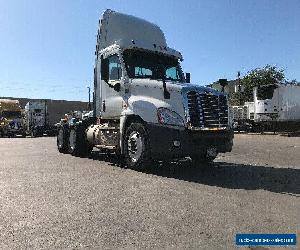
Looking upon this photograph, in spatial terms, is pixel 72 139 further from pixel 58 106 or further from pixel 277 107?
pixel 58 106

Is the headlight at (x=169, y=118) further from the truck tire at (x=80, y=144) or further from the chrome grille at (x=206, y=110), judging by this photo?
the truck tire at (x=80, y=144)

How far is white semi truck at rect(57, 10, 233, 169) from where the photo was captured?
324 inches

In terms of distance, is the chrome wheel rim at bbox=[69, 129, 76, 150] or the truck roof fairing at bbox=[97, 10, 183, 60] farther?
the chrome wheel rim at bbox=[69, 129, 76, 150]

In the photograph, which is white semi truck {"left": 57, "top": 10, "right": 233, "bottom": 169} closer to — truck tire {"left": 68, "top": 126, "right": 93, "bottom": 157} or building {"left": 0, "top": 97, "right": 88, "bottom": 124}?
truck tire {"left": 68, "top": 126, "right": 93, "bottom": 157}

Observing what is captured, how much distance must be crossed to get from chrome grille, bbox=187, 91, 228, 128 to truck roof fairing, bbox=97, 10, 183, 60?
2574 millimetres

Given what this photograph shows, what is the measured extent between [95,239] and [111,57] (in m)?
7.02

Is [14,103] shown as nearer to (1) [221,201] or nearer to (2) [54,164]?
(2) [54,164]

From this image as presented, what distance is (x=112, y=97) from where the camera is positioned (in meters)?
10.3

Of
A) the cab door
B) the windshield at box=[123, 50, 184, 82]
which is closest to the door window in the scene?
the cab door

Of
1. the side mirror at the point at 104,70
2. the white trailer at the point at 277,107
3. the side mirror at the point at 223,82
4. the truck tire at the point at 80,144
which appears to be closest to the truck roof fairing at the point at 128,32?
the side mirror at the point at 104,70

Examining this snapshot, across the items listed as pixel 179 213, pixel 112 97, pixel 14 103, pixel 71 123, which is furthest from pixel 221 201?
pixel 14 103

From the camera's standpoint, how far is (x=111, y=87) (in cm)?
1023

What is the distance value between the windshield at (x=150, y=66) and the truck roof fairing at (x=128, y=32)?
0.33 m

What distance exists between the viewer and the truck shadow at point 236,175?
6875 mm
